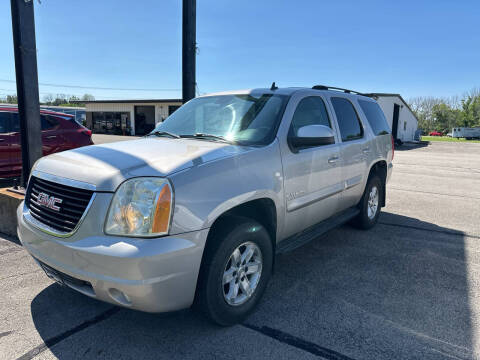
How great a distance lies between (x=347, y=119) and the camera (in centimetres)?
462

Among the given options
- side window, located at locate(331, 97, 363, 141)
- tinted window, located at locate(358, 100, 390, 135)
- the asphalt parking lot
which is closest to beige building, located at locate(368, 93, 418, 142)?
tinted window, located at locate(358, 100, 390, 135)

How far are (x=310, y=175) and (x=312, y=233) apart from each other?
663 millimetres

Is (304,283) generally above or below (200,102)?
below

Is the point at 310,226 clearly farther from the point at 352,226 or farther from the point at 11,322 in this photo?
the point at 11,322

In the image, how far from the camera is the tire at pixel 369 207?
5133 millimetres

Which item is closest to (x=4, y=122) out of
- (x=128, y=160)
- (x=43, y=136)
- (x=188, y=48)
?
(x=43, y=136)

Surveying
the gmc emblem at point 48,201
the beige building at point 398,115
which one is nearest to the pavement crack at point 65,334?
the gmc emblem at point 48,201

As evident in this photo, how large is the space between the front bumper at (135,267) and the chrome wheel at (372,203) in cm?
363

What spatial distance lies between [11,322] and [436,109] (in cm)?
10729

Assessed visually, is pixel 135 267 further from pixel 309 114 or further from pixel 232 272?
pixel 309 114

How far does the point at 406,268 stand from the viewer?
402cm

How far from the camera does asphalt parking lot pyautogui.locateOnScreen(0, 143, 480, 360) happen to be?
2.54 m

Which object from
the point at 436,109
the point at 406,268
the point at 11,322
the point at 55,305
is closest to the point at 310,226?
the point at 406,268

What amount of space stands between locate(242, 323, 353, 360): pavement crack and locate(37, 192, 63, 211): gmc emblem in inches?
66.7
